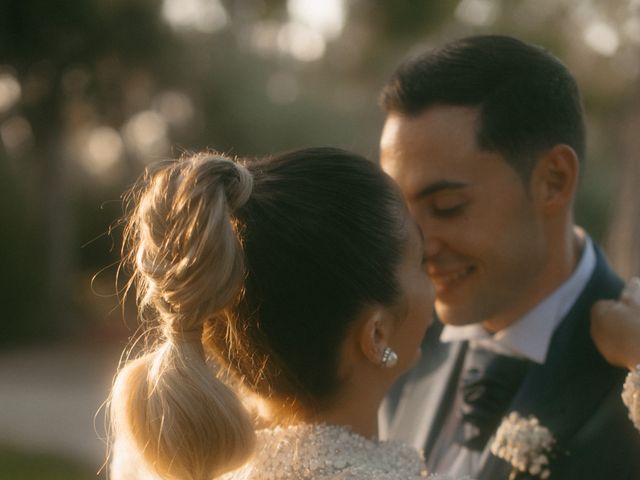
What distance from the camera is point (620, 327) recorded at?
261cm

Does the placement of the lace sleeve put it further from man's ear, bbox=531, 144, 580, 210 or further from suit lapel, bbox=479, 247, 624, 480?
man's ear, bbox=531, 144, 580, 210

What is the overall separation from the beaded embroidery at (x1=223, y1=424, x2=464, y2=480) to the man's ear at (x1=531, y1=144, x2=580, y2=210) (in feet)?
3.73

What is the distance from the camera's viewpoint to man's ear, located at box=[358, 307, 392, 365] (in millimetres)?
2164

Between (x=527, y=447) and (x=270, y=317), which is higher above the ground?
(x=270, y=317)

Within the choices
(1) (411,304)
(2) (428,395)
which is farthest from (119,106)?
(1) (411,304)

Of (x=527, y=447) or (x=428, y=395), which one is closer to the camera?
(x=527, y=447)

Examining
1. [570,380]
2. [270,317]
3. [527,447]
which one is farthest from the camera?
[570,380]

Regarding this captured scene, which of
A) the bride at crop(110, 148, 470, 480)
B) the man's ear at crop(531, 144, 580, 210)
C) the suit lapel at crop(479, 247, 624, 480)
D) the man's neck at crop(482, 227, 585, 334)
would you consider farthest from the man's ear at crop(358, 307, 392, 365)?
the man's ear at crop(531, 144, 580, 210)

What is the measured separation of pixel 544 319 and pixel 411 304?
2.64 ft

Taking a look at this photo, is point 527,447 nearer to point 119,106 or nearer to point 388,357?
point 388,357

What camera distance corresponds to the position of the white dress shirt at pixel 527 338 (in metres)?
2.86

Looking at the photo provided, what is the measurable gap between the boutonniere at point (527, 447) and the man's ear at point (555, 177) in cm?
77

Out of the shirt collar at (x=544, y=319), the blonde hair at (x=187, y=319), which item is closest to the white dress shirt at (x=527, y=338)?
the shirt collar at (x=544, y=319)

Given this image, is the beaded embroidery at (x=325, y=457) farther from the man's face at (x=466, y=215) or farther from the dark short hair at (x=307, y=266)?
the man's face at (x=466, y=215)
